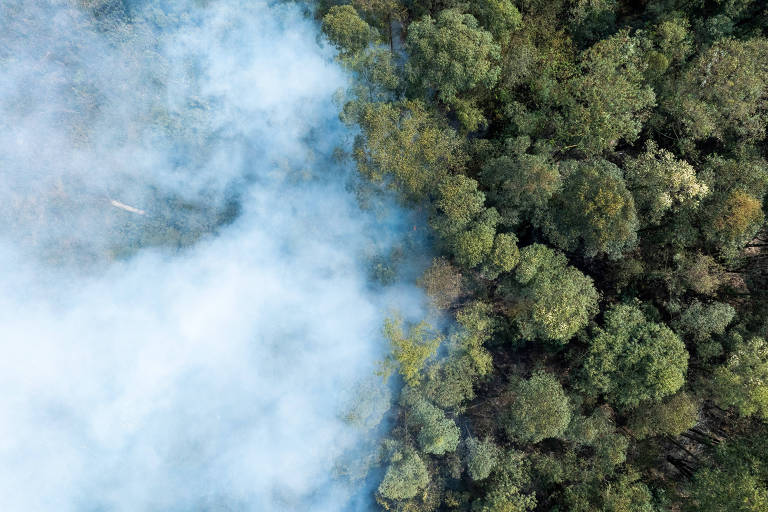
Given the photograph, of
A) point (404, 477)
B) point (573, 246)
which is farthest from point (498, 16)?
point (404, 477)

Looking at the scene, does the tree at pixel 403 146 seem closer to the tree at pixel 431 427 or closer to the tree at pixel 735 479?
the tree at pixel 431 427

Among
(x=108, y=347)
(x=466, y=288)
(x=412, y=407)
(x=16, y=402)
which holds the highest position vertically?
(x=466, y=288)

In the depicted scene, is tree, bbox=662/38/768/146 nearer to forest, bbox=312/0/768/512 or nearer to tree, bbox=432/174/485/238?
forest, bbox=312/0/768/512

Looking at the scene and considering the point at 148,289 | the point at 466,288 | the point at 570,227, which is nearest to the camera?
the point at 570,227

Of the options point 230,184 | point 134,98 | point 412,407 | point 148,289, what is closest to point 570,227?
point 412,407

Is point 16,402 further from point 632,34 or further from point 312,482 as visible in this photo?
point 632,34

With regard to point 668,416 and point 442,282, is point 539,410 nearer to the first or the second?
point 668,416

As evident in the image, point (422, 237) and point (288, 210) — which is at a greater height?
point (422, 237)

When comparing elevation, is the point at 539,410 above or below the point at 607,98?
below
